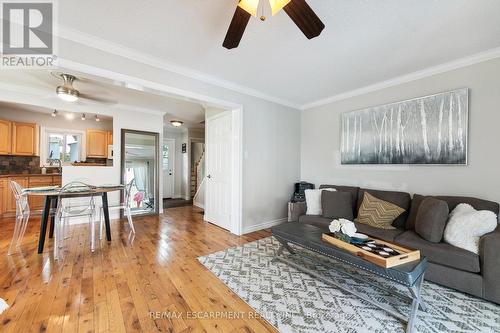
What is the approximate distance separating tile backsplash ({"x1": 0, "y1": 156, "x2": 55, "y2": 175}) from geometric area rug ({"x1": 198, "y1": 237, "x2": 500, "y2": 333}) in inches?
218

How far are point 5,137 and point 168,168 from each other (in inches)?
146

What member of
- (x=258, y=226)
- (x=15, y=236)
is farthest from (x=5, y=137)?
(x=258, y=226)

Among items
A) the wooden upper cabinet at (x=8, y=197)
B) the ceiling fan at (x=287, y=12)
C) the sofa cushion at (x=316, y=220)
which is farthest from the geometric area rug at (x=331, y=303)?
the wooden upper cabinet at (x=8, y=197)

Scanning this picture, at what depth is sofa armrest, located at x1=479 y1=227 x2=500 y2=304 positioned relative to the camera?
5.66 ft

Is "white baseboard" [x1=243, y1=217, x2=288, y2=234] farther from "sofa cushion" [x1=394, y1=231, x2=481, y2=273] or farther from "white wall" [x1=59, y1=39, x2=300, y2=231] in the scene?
"sofa cushion" [x1=394, y1=231, x2=481, y2=273]

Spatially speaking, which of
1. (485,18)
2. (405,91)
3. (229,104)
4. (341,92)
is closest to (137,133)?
(229,104)

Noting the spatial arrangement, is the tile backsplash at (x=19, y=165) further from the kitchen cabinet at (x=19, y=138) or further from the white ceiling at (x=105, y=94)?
the white ceiling at (x=105, y=94)

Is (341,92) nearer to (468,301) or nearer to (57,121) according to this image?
(468,301)

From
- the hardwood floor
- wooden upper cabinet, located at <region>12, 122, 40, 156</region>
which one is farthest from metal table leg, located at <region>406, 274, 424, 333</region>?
wooden upper cabinet, located at <region>12, 122, 40, 156</region>

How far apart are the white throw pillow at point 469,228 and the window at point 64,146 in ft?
24.3

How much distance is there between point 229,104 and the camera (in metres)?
3.46

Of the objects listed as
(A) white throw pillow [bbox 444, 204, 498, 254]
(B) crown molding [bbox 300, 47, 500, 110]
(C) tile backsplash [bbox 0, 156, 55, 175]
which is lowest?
(A) white throw pillow [bbox 444, 204, 498, 254]

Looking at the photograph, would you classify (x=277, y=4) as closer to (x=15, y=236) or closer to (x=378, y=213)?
(x=378, y=213)

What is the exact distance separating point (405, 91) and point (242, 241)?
3.41 meters
